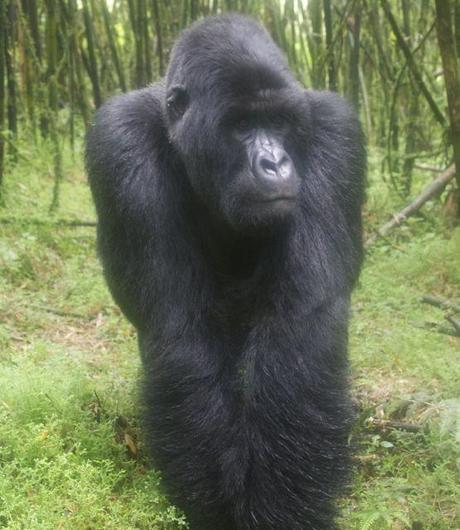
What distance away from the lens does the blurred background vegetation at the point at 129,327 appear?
11.1ft

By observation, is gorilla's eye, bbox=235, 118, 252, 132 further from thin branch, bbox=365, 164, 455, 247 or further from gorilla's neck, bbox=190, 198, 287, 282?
thin branch, bbox=365, 164, 455, 247

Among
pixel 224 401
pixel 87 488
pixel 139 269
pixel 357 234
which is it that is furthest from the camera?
pixel 357 234

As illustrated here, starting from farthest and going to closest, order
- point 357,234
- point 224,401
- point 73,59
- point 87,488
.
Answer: point 73,59 < point 357,234 < point 224,401 < point 87,488

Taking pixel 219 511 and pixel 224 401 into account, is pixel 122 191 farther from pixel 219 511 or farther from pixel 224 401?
pixel 219 511

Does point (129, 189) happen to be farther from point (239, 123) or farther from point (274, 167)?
point (274, 167)

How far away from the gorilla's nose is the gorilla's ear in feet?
1.84

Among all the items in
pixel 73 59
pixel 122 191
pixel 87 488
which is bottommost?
pixel 87 488

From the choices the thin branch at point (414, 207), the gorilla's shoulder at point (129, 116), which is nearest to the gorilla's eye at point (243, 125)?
the gorilla's shoulder at point (129, 116)

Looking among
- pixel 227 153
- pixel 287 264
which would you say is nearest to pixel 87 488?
pixel 287 264

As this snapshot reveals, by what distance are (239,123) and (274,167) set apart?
291 millimetres

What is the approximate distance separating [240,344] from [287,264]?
15.9 inches

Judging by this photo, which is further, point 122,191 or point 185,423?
point 122,191

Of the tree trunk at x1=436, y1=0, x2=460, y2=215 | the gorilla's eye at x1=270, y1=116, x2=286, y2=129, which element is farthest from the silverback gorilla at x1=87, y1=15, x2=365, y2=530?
the tree trunk at x1=436, y1=0, x2=460, y2=215

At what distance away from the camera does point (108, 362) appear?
187 inches
